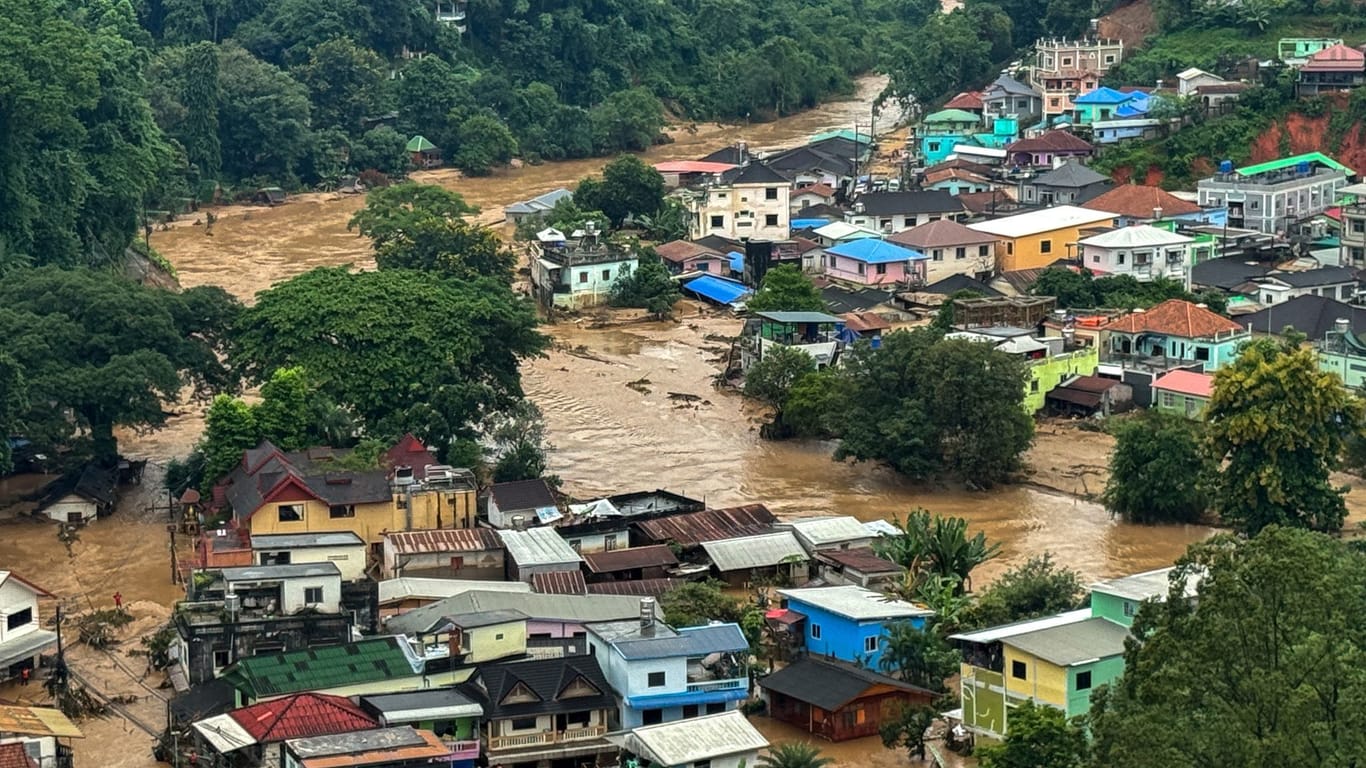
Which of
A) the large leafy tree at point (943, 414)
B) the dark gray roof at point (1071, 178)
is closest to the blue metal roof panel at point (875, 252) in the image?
the dark gray roof at point (1071, 178)

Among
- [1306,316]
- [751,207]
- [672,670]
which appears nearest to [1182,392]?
[1306,316]

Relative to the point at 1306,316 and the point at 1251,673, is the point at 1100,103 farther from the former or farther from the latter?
the point at 1251,673

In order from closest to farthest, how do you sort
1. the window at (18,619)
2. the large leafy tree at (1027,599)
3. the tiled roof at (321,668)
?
1. the tiled roof at (321,668)
2. the large leafy tree at (1027,599)
3. the window at (18,619)

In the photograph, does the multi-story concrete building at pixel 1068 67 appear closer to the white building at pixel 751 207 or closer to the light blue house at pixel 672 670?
the white building at pixel 751 207

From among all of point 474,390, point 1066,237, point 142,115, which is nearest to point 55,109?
point 142,115

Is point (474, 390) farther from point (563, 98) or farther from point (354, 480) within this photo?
point (563, 98)

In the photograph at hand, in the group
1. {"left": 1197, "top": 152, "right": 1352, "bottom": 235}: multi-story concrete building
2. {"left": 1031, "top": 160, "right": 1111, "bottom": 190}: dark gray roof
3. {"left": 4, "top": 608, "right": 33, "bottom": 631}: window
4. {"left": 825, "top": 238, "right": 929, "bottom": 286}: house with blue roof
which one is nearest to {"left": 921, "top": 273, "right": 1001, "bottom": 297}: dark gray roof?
{"left": 825, "top": 238, "right": 929, "bottom": 286}: house with blue roof
